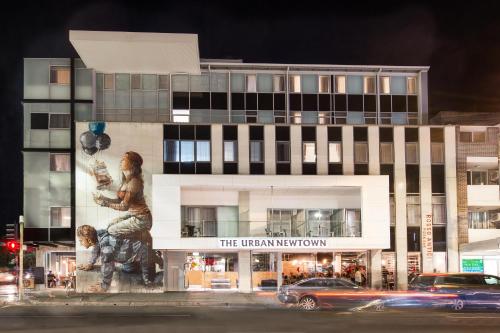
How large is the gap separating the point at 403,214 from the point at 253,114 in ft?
39.8

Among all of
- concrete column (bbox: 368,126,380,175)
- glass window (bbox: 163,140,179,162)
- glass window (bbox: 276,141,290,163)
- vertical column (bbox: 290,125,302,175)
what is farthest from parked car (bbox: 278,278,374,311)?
concrete column (bbox: 368,126,380,175)

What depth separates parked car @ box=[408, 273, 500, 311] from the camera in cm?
2986

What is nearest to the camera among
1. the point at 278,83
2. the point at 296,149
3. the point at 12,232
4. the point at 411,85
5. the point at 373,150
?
the point at 12,232

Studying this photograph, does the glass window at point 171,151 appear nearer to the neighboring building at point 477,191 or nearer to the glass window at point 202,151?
the glass window at point 202,151

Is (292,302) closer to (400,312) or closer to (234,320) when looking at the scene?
(400,312)

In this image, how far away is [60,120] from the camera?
47219mm

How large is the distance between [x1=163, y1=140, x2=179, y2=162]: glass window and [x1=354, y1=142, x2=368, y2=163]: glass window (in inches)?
449

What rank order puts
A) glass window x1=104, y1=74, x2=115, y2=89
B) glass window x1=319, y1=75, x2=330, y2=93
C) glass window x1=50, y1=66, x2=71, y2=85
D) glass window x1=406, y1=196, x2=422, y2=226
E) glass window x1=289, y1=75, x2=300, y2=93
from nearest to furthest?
glass window x1=406, y1=196, x2=422, y2=226
glass window x1=50, y1=66, x2=71, y2=85
glass window x1=104, y1=74, x2=115, y2=89
glass window x1=289, y1=75, x2=300, y2=93
glass window x1=319, y1=75, x2=330, y2=93

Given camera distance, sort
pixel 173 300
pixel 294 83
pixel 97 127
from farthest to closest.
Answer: pixel 294 83, pixel 97 127, pixel 173 300

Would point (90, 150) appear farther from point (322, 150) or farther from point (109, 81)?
point (322, 150)

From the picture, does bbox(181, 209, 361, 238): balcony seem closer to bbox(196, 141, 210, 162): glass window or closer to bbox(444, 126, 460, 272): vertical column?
bbox(196, 141, 210, 162): glass window

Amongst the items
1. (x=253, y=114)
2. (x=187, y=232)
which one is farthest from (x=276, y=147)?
(x=187, y=232)

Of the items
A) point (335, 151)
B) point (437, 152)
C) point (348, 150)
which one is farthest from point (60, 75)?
point (437, 152)

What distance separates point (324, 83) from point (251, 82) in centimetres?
515
